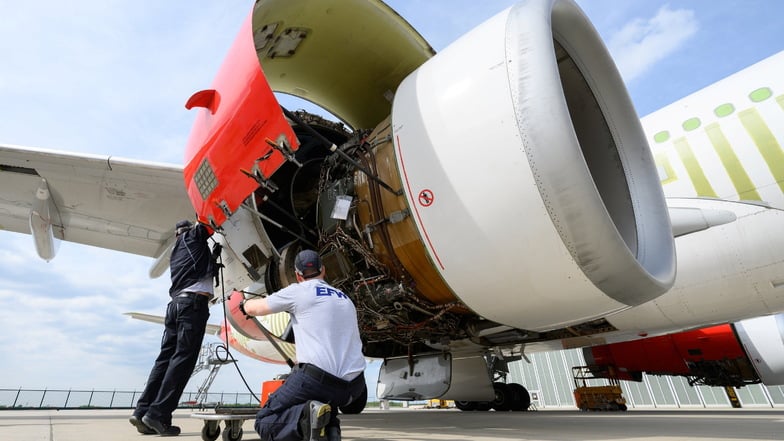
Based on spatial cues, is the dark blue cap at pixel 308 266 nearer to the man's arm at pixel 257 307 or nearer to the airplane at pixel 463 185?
the man's arm at pixel 257 307

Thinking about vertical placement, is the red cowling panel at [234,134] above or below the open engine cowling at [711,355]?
above

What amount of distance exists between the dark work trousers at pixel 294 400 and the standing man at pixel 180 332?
1.10 m

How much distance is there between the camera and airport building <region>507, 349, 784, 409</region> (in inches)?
596

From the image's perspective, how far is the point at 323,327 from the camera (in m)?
1.98

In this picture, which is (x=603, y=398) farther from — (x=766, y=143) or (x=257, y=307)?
(x=257, y=307)

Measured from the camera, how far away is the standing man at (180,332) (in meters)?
2.64

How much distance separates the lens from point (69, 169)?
498 centimetres

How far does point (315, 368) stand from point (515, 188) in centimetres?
141

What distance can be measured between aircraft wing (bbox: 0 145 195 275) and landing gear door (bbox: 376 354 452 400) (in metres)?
3.40

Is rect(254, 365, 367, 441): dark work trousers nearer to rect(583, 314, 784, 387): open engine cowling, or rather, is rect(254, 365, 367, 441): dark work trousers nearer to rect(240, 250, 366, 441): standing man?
rect(240, 250, 366, 441): standing man

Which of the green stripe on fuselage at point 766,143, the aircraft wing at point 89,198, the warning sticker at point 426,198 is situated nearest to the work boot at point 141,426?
the warning sticker at point 426,198

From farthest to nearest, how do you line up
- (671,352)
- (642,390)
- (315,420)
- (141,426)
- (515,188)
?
(642,390), (671,352), (141,426), (515,188), (315,420)

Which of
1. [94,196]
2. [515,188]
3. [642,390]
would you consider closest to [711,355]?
[515,188]

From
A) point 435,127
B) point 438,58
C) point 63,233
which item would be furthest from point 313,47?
point 63,233
